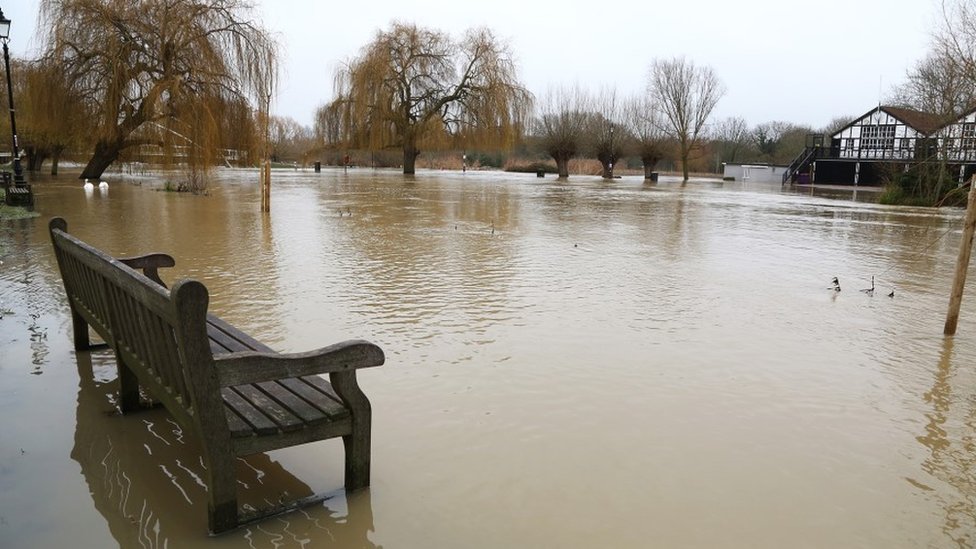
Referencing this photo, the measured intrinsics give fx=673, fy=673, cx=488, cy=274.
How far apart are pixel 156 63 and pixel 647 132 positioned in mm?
46439

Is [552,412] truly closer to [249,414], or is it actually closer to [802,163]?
[249,414]

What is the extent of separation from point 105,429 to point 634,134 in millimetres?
61009

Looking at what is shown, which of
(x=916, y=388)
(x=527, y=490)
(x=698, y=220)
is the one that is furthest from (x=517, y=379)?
(x=698, y=220)

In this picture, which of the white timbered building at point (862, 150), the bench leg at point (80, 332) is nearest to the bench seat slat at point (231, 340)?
the bench leg at point (80, 332)

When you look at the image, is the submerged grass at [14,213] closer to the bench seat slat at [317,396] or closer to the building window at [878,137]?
the bench seat slat at [317,396]

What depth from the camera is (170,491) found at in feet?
10.5

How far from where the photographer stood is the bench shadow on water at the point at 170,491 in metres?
2.90

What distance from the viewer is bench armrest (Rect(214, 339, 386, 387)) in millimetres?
2732

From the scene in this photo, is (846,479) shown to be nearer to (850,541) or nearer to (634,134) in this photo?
(850,541)

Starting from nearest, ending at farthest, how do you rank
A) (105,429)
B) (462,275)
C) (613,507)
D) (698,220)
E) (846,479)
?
(613,507)
(846,479)
(105,429)
(462,275)
(698,220)

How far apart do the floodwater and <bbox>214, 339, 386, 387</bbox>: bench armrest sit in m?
0.71

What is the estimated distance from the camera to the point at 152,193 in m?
22.2

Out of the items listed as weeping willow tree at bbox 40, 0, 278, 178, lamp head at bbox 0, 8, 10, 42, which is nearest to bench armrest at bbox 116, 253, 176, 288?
lamp head at bbox 0, 8, 10, 42

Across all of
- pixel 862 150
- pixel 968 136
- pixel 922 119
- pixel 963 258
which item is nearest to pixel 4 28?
pixel 963 258
